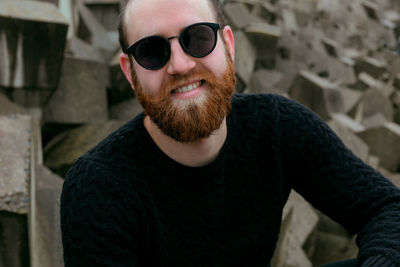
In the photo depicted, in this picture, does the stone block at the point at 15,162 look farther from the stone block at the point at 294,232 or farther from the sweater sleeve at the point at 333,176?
the stone block at the point at 294,232

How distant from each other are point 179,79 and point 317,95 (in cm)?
317

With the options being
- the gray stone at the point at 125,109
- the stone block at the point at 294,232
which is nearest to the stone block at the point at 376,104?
the stone block at the point at 294,232

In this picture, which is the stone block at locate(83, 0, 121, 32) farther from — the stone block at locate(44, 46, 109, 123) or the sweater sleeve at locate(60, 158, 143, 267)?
the sweater sleeve at locate(60, 158, 143, 267)

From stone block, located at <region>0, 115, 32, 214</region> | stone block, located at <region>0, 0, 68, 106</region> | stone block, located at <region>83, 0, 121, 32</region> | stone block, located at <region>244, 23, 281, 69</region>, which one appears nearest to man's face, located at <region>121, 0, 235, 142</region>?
stone block, located at <region>0, 115, 32, 214</region>

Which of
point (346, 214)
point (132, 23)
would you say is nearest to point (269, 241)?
point (346, 214)

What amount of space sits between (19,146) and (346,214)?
153 centimetres

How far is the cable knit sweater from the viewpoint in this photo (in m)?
1.14

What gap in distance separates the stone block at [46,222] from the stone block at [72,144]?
0.40 meters

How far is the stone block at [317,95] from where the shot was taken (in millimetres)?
3973

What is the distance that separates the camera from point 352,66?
6371 millimetres

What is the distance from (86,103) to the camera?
3041mm

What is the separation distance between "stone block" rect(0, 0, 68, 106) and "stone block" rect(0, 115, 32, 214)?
0.75 m

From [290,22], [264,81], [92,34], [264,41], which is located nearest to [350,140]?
[264,81]

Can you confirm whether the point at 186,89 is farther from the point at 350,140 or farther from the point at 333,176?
the point at 350,140
